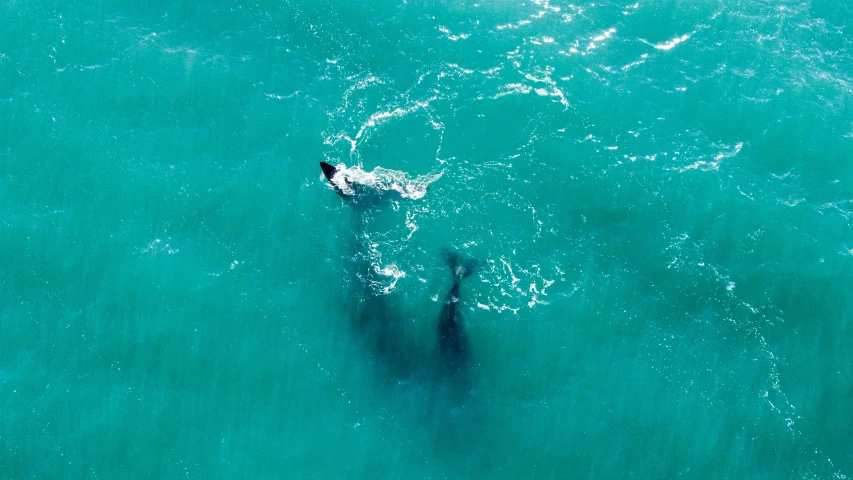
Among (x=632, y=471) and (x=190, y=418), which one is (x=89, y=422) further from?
(x=632, y=471)

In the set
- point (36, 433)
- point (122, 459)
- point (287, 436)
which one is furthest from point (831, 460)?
point (36, 433)

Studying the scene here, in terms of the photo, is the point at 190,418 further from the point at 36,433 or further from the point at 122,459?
the point at 36,433

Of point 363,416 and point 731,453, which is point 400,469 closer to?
point 363,416

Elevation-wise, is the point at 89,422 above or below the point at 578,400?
below

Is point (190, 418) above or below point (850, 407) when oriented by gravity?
below

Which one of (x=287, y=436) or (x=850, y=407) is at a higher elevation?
(x=850, y=407)

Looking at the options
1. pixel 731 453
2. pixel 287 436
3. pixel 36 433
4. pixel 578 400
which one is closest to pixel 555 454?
pixel 578 400

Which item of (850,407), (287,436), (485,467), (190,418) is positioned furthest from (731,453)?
(190,418)
